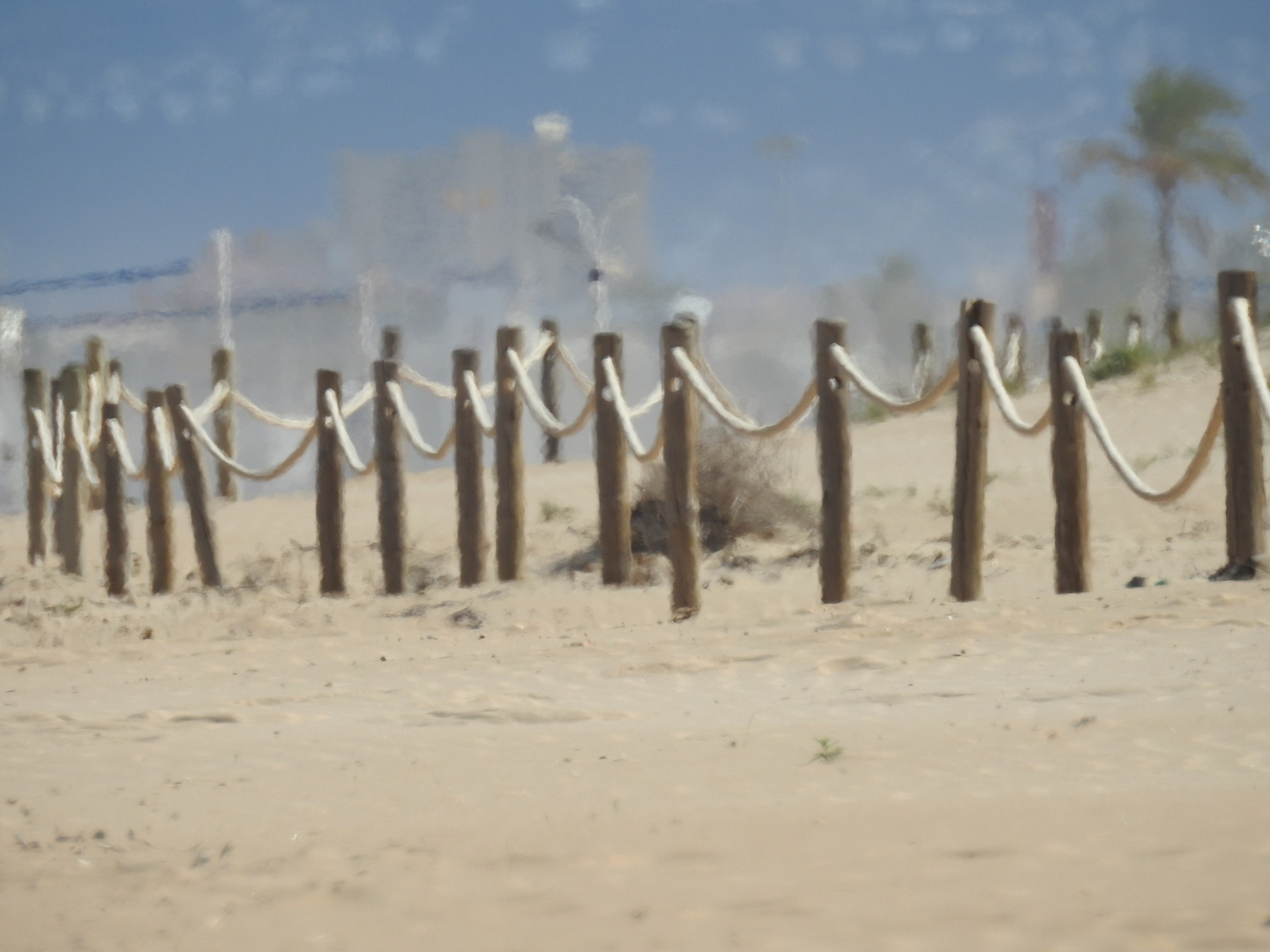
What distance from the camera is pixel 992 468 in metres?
13.4

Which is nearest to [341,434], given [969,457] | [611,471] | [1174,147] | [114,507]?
[611,471]

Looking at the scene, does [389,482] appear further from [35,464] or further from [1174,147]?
[1174,147]

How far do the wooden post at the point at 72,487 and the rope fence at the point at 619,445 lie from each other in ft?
0.06

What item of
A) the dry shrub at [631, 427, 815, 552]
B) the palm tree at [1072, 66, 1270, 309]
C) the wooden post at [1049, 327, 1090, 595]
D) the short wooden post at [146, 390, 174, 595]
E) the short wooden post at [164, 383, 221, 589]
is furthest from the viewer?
the palm tree at [1072, 66, 1270, 309]

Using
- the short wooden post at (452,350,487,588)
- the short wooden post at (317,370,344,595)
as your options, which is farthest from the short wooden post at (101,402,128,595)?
the short wooden post at (452,350,487,588)

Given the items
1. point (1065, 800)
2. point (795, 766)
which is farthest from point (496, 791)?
point (1065, 800)

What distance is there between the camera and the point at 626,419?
820 centimetres

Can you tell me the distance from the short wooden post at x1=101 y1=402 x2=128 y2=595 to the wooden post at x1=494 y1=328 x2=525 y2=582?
3.39 metres

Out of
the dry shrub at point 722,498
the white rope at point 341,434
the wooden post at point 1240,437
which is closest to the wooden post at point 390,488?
the white rope at point 341,434

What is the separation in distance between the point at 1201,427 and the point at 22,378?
425 inches

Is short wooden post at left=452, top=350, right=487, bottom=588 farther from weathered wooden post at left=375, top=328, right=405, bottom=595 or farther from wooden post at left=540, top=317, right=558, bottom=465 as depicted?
wooden post at left=540, top=317, right=558, bottom=465

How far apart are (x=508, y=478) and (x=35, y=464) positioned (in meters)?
6.68

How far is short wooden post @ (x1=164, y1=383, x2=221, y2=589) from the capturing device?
10.3 meters

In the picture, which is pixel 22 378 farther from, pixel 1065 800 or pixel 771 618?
pixel 1065 800
